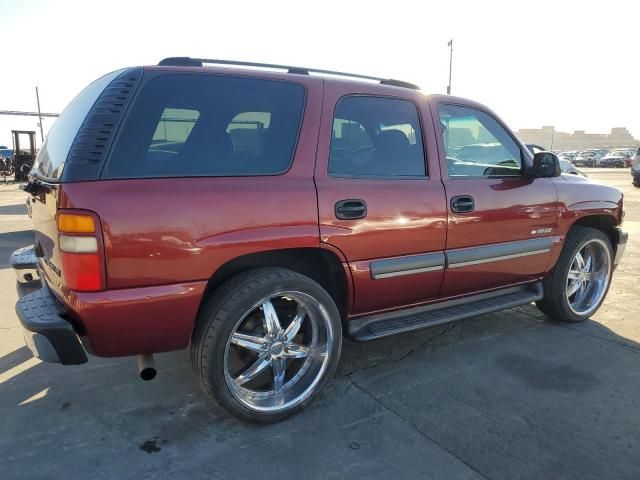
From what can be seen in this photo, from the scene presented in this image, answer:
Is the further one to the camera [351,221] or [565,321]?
[565,321]

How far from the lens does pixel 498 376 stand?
3.18m

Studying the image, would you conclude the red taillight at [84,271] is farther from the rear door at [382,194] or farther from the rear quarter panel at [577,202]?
the rear quarter panel at [577,202]

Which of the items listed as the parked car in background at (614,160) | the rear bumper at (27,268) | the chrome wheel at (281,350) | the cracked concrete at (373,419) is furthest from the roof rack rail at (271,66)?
the parked car in background at (614,160)

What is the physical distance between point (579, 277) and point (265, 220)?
3216 millimetres

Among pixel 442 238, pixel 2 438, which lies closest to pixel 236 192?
pixel 442 238

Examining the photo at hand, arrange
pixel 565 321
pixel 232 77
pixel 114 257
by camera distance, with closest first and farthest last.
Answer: pixel 114 257 < pixel 232 77 < pixel 565 321

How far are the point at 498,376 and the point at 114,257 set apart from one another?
2504 millimetres

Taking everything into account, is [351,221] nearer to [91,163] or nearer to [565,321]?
[91,163]

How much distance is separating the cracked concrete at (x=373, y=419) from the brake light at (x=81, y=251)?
2.92 ft

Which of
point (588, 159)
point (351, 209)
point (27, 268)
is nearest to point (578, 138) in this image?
point (588, 159)

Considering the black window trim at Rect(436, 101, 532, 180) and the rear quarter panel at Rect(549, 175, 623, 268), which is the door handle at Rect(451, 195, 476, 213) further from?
the rear quarter panel at Rect(549, 175, 623, 268)

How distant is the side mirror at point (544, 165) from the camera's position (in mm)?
3588

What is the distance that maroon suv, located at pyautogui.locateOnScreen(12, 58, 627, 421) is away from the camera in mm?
2191

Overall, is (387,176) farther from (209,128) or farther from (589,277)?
(589,277)
